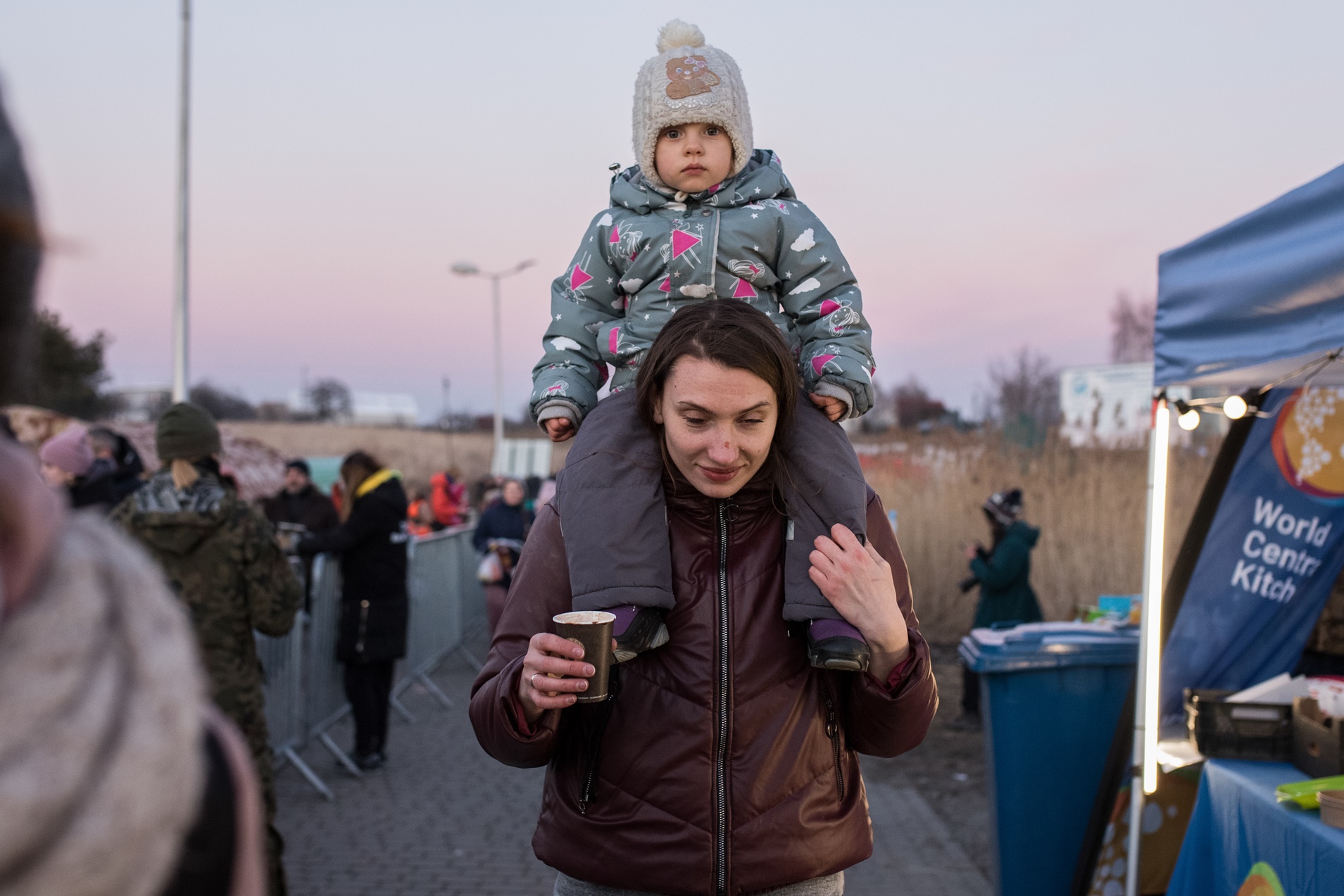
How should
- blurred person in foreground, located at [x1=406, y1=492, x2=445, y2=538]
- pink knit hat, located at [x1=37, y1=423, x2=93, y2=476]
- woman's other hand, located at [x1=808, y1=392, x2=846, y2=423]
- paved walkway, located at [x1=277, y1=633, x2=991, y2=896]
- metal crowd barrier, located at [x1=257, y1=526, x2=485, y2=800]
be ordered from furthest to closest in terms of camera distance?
blurred person in foreground, located at [x1=406, y1=492, x2=445, y2=538], metal crowd barrier, located at [x1=257, y1=526, x2=485, y2=800], pink knit hat, located at [x1=37, y1=423, x2=93, y2=476], paved walkway, located at [x1=277, y1=633, x2=991, y2=896], woman's other hand, located at [x1=808, y1=392, x2=846, y2=423]

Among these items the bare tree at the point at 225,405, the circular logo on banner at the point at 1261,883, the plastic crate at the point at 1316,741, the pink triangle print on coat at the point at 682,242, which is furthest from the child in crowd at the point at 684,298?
the bare tree at the point at 225,405

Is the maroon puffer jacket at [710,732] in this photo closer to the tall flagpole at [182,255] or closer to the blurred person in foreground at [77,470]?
the blurred person in foreground at [77,470]

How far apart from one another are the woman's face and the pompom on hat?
77cm

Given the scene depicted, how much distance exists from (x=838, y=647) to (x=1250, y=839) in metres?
2.28

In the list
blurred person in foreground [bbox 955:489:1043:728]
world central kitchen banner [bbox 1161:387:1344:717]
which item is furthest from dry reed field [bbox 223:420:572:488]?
world central kitchen banner [bbox 1161:387:1344:717]

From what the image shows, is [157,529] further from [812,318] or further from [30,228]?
Result: [30,228]

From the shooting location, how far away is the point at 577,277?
256 centimetres

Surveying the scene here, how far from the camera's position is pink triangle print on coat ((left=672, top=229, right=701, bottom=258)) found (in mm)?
2408

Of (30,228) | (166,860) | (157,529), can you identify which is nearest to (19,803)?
(166,860)

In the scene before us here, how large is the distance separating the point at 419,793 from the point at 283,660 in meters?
1.31

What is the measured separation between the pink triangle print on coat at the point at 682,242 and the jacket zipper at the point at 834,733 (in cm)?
107

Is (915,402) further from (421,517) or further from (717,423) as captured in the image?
(717,423)

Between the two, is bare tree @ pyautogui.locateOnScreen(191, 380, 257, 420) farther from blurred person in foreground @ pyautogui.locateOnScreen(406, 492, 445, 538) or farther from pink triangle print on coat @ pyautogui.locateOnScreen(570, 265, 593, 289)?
pink triangle print on coat @ pyautogui.locateOnScreen(570, 265, 593, 289)

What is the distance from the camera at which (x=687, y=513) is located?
2139 mm
